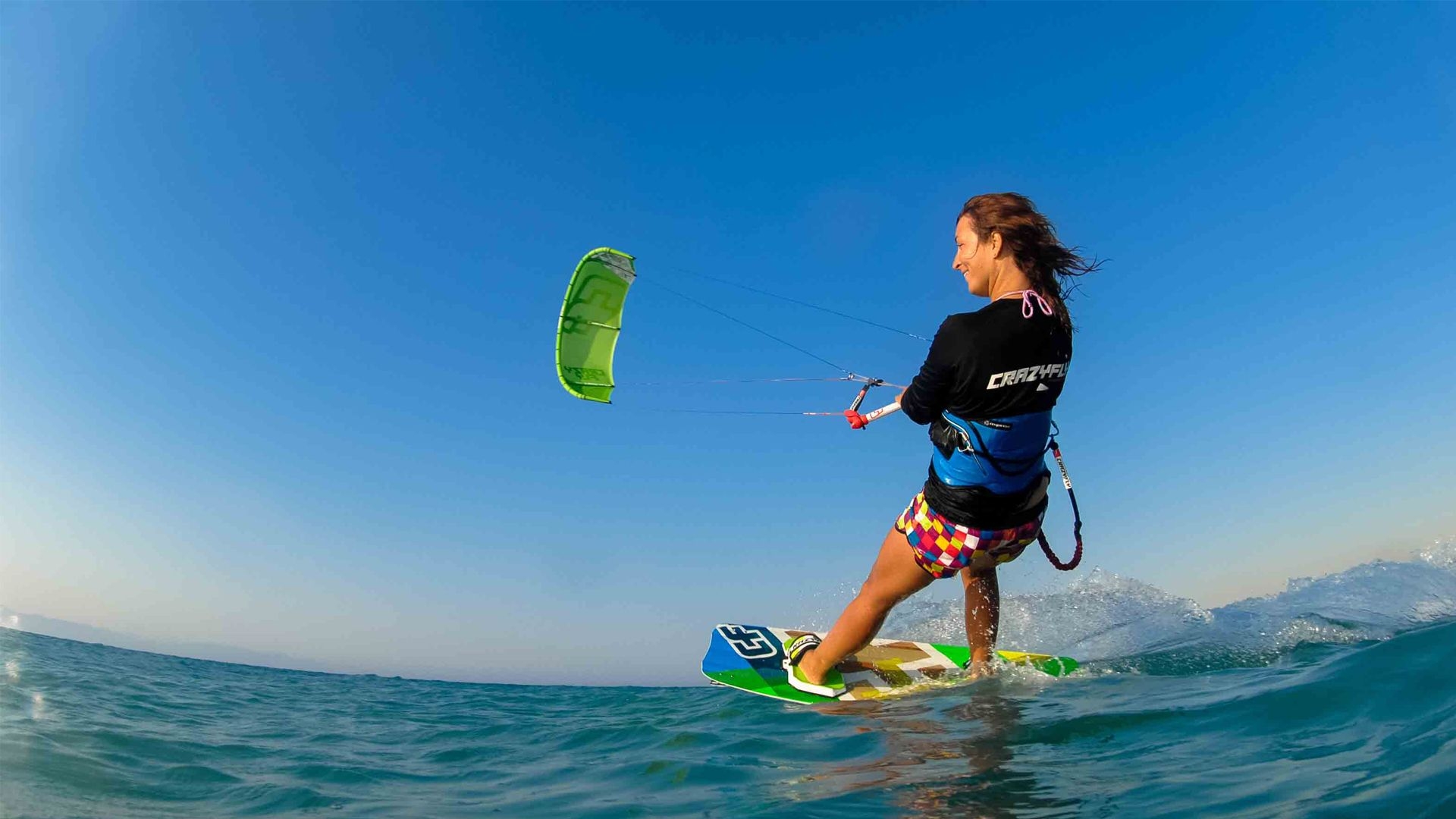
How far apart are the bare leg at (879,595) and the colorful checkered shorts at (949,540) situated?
0.10 m

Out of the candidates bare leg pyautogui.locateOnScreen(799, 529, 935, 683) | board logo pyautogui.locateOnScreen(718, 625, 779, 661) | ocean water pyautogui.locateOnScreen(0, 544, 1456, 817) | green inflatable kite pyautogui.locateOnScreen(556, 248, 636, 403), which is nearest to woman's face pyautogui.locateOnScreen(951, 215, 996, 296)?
bare leg pyautogui.locateOnScreen(799, 529, 935, 683)

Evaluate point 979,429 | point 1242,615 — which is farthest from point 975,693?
point 1242,615

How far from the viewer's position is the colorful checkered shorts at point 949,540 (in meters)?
4.70

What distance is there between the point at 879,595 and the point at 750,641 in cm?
252

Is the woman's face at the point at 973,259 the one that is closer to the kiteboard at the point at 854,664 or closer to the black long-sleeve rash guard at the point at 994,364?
the black long-sleeve rash guard at the point at 994,364

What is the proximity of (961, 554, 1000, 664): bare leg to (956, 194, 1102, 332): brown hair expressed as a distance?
208 centimetres

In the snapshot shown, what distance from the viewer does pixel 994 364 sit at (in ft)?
13.9

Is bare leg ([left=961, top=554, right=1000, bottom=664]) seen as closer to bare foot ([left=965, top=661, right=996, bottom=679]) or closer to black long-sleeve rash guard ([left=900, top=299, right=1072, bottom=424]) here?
bare foot ([left=965, top=661, right=996, bottom=679])

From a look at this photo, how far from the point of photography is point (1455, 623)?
459 centimetres

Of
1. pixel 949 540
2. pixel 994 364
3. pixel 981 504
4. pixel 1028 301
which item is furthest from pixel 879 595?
pixel 1028 301

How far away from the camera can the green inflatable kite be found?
871 centimetres

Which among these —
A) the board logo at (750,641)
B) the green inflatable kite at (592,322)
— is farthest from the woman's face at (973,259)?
the green inflatable kite at (592,322)

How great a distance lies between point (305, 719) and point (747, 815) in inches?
273

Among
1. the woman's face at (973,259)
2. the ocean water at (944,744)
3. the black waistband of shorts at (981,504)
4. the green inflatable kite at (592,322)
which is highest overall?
the green inflatable kite at (592,322)
